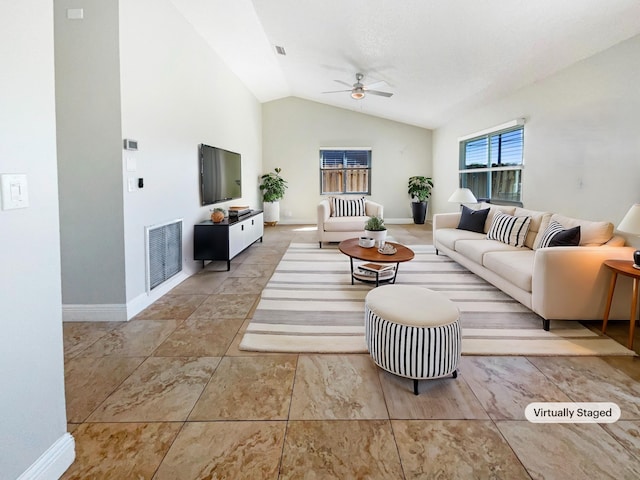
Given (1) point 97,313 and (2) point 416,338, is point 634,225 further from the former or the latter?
(1) point 97,313

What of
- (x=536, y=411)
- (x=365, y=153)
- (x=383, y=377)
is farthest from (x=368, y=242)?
(x=365, y=153)

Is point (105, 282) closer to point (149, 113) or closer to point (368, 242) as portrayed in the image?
point (149, 113)

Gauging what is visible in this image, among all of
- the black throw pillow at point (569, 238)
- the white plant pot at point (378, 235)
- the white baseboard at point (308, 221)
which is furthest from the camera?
the white baseboard at point (308, 221)

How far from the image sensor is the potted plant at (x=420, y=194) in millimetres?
9281

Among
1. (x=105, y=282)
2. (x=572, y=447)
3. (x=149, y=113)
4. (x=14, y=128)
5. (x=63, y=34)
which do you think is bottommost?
(x=572, y=447)

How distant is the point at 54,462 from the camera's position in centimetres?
145

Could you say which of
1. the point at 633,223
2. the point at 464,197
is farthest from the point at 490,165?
the point at 633,223

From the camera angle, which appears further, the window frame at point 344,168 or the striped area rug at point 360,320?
the window frame at point 344,168

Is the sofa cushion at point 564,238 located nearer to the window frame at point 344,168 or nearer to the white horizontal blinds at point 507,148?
the white horizontal blinds at point 507,148

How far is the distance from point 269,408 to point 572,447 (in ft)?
4.63

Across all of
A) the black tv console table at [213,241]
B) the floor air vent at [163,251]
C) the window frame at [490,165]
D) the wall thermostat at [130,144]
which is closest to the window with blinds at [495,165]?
the window frame at [490,165]

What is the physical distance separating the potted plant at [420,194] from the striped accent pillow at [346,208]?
114 inches

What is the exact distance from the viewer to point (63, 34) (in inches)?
115

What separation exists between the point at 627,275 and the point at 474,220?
8.84 feet
